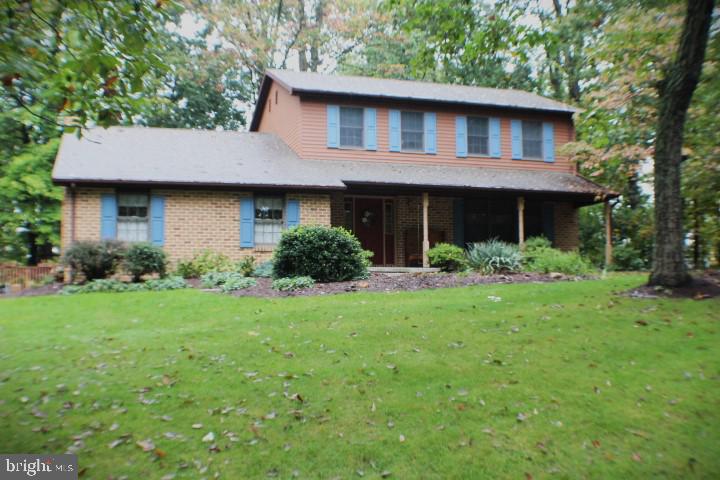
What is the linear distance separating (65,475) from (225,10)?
25513 millimetres

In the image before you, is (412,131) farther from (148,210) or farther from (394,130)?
(148,210)

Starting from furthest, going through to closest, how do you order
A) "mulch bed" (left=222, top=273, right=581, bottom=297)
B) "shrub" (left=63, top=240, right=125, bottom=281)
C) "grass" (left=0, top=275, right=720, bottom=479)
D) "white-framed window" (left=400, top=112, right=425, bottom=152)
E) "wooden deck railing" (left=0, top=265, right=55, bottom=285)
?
"white-framed window" (left=400, top=112, right=425, bottom=152)
"wooden deck railing" (left=0, top=265, right=55, bottom=285)
"shrub" (left=63, top=240, right=125, bottom=281)
"mulch bed" (left=222, top=273, right=581, bottom=297)
"grass" (left=0, top=275, right=720, bottom=479)

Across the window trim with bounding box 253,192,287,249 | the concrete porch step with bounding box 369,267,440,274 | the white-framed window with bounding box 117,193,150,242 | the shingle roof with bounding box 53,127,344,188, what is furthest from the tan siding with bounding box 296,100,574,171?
the white-framed window with bounding box 117,193,150,242

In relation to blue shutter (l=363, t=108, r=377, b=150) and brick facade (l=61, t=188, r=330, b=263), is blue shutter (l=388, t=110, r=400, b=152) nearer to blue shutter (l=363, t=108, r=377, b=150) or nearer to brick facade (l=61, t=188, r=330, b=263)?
blue shutter (l=363, t=108, r=377, b=150)

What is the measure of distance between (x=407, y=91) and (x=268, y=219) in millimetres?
6541

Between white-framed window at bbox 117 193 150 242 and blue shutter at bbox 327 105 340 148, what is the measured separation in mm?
5573

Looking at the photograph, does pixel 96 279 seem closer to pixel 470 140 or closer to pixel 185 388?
pixel 185 388

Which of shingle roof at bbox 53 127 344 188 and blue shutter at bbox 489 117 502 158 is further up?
blue shutter at bbox 489 117 502 158

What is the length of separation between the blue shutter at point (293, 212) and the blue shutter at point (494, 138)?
23.1 feet

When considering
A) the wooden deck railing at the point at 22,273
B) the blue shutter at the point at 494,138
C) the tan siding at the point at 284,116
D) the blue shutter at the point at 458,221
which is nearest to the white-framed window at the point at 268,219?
the tan siding at the point at 284,116

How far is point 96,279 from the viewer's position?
11.0m

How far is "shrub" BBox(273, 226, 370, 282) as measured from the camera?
1076 centimetres

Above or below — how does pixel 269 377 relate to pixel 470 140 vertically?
below

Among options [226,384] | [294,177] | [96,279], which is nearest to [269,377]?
[226,384]
